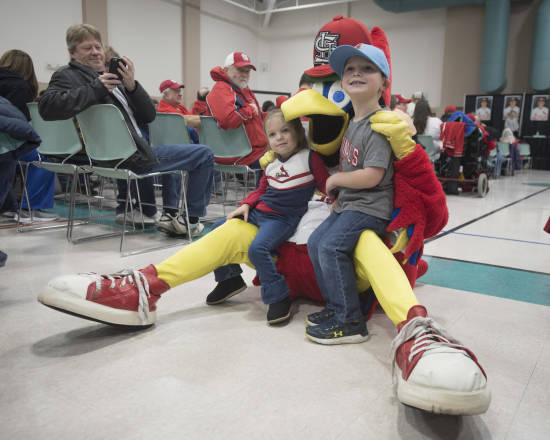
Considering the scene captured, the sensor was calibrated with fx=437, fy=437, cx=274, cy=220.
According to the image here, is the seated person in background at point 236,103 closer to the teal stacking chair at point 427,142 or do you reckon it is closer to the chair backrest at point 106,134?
the chair backrest at point 106,134

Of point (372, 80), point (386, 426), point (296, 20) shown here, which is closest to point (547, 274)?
point (372, 80)

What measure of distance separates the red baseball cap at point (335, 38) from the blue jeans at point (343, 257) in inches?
21.4

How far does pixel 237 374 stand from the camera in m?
1.11

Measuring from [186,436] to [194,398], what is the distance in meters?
0.14

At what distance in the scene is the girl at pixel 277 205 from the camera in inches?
57.1

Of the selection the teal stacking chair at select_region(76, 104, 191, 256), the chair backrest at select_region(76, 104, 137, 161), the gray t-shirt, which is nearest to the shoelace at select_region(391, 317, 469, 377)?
the gray t-shirt

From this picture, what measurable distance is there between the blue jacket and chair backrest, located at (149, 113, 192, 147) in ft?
4.05

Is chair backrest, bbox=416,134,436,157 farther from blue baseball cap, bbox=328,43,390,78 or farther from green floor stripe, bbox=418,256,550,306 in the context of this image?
blue baseball cap, bbox=328,43,390,78

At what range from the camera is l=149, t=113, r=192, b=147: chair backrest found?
3.01 metres

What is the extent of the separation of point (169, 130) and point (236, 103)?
510mm

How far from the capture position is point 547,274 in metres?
2.04

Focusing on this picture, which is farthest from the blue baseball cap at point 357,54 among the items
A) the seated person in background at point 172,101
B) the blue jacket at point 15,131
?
the seated person in background at point 172,101

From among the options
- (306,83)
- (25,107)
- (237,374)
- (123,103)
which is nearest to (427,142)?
(123,103)

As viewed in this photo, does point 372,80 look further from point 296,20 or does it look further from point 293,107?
point 296,20
